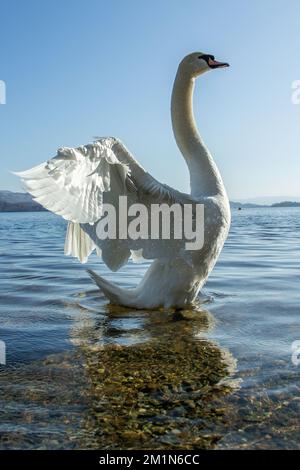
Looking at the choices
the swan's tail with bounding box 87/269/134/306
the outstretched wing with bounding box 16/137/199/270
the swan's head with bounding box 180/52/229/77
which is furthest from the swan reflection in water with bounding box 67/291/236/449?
the swan's head with bounding box 180/52/229/77

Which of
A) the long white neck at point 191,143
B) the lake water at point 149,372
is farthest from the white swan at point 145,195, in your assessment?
the lake water at point 149,372

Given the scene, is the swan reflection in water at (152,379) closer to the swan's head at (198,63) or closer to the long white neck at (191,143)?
the long white neck at (191,143)

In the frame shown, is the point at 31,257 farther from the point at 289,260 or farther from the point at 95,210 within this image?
the point at 95,210

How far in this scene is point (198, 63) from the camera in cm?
744

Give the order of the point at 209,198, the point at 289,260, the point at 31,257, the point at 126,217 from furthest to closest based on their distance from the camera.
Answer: the point at 31,257 → the point at 289,260 → the point at 209,198 → the point at 126,217

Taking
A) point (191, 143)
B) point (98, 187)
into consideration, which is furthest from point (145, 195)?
point (191, 143)

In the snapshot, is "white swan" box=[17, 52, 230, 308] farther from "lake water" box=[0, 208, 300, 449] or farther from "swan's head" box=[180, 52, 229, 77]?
"lake water" box=[0, 208, 300, 449]

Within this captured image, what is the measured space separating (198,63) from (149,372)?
15.3 feet

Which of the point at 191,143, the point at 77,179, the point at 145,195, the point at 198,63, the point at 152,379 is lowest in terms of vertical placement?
the point at 152,379

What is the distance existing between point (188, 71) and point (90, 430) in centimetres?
546

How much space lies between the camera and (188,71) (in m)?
7.43

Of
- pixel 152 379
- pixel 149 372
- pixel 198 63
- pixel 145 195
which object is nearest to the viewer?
pixel 152 379

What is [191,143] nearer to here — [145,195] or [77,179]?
[145,195]

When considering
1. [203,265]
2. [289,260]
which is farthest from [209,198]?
[289,260]
